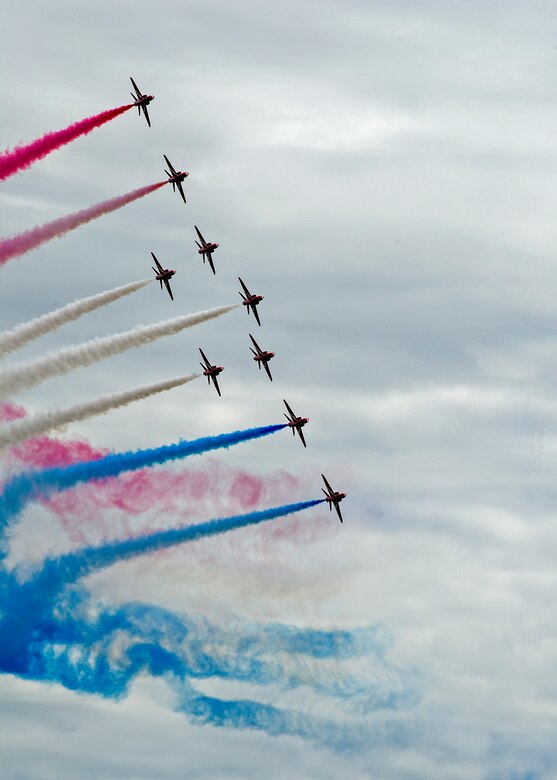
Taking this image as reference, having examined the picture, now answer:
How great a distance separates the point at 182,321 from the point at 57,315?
730cm

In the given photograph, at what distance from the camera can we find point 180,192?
12644 cm

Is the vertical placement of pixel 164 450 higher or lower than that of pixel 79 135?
lower

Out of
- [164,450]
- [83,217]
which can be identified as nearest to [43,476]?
[164,450]

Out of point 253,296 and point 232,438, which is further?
point 253,296

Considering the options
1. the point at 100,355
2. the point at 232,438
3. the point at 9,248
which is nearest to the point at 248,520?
the point at 232,438

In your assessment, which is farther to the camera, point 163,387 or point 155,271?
point 155,271

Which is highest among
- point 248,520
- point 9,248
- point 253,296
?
point 253,296

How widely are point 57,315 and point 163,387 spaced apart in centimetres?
711

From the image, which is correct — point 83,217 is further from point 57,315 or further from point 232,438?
point 232,438

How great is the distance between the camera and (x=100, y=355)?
116m

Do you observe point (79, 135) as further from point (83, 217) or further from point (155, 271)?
point (155, 271)

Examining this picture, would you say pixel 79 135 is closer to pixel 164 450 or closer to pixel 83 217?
pixel 83 217

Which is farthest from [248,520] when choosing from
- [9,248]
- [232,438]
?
[9,248]

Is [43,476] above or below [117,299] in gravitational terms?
below
